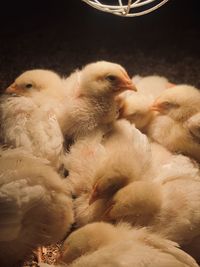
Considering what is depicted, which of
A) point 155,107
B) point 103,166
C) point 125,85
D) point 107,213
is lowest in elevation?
point 107,213

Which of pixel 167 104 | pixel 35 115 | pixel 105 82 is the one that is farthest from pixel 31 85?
pixel 167 104

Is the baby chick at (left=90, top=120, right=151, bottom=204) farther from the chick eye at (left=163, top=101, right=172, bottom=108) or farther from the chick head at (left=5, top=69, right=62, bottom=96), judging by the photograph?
the chick head at (left=5, top=69, right=62, bottom=96)

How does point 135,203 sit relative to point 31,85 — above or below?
below

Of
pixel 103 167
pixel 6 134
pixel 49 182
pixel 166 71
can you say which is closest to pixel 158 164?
pixel 103 167

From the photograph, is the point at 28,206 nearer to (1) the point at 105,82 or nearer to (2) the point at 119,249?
(2) the point at 119,249

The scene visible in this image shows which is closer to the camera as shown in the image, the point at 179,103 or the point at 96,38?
the point at 179,103

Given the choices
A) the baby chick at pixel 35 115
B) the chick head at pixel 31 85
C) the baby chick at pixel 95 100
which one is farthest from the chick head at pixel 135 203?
the chick head at pixel 31 85

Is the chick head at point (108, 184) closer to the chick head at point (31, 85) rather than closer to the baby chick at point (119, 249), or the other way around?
the baby chick at point (119, 249)
